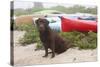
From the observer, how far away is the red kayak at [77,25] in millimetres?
2363

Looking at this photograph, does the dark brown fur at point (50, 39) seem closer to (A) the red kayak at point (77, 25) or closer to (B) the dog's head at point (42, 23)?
(B) the dog's head at point (42, 23)

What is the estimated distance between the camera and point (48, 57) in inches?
89.2

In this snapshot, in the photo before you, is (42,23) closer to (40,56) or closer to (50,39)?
(50,39)

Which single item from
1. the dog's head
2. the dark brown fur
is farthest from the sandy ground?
the dog's head

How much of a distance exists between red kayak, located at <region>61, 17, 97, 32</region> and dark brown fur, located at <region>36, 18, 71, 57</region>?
0.15 meters

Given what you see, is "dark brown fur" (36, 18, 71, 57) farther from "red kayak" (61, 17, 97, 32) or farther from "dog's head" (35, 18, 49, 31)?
"red kayak" (61, 17, 97, 32)

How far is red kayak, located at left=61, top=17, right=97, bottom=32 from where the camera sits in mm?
2363

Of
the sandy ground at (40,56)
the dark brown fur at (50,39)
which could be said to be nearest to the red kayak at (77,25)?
the dark brown fur at (50,39)

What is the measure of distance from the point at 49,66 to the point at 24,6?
0.76 meters

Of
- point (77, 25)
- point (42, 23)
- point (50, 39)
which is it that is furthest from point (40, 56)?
point (77, 25)

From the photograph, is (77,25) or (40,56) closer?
(40,56)

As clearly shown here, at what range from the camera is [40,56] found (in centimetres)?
223

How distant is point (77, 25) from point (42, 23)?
475 mm

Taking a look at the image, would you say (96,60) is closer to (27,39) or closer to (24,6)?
(27,39)
